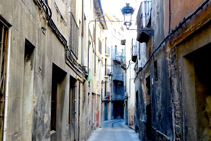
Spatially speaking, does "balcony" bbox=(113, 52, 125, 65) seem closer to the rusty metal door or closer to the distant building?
the distant building

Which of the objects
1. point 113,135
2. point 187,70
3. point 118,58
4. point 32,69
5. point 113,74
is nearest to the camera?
point 32,69

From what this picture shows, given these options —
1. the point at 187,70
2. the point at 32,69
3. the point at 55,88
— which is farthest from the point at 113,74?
the point at 32,69

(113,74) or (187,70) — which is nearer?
(187,70)

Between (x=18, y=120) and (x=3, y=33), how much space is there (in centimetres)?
125

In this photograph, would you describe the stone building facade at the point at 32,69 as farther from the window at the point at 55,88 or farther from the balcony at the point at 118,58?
the balcony at the point at 118,58

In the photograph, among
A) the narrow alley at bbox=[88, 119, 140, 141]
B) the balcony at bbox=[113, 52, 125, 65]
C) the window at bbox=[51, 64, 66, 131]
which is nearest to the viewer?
the window at bbox=[51, 64, 66, 131]

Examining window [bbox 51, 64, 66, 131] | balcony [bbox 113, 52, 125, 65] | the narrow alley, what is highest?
balcony [bbox 113, 52, 125, 65]

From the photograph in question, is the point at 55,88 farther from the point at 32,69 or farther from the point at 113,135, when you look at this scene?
the point at 113,135

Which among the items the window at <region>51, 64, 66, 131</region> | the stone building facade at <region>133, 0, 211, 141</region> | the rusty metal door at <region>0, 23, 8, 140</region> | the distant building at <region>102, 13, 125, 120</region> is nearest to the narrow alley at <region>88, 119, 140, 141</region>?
the window at <region>51, 64, 66, 131</region>

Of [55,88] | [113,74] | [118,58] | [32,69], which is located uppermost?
[118,58]

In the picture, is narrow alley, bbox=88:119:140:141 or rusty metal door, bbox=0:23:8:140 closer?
rusty metal door, bbox=0:23:8:140

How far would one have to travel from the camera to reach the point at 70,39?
9586mm

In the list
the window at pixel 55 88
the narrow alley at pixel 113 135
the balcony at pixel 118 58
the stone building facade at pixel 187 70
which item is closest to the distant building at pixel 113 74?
the balcony at pixel 118 58

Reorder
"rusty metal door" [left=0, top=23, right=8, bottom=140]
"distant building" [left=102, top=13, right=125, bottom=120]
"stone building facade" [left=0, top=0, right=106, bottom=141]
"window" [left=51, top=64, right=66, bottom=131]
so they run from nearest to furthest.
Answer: "rusty metal door" [left=0, top=23, right=8, bottom=140]
"stone building facade" [left=0, top=0, right=106, bottom=141]
"window" [left=51, top=64, right=66, bottom=131]
"distant building" [left=102, top=13, right=125, bottom=120]
